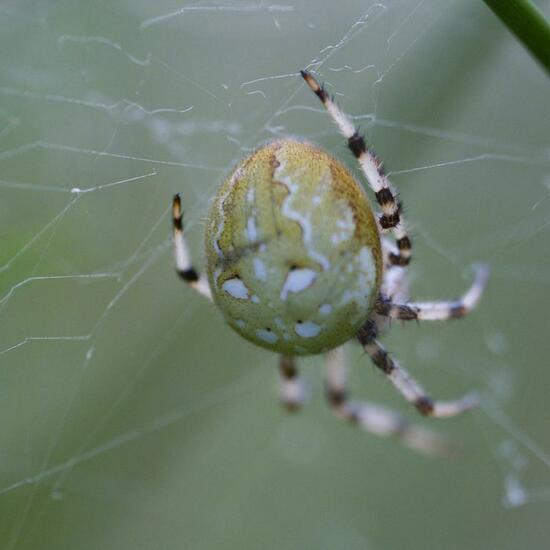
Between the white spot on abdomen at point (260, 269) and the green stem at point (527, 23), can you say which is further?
the white spot on abdomen at point (260, 269)

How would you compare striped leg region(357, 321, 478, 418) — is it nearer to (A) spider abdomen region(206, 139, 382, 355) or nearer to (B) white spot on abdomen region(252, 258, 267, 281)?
(A) spider abdomen region(206, 139, 382, 355)

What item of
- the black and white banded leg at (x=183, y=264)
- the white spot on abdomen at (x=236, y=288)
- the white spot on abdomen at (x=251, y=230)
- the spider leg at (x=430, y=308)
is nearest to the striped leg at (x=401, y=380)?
the spider leg at (x=430, y=308)

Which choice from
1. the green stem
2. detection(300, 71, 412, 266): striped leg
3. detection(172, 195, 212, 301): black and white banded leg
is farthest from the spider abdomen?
the green stem

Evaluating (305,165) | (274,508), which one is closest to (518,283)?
(274,508)

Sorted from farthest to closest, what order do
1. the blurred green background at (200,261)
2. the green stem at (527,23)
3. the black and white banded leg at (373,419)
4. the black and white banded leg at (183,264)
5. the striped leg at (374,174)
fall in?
the black and white banded leg at (373,419)
the blurred green background at (200,261)
the black and white banded leg at (183,264)
the striped leg at (374,174)
the green stem at (527,23)

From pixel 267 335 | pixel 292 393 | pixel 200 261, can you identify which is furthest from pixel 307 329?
pixel 292 393

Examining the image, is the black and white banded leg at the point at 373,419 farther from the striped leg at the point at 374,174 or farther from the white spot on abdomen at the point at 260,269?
the white spot on abdomen at the point at 260,269

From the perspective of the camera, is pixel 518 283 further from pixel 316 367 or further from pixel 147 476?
pixel 147 476
